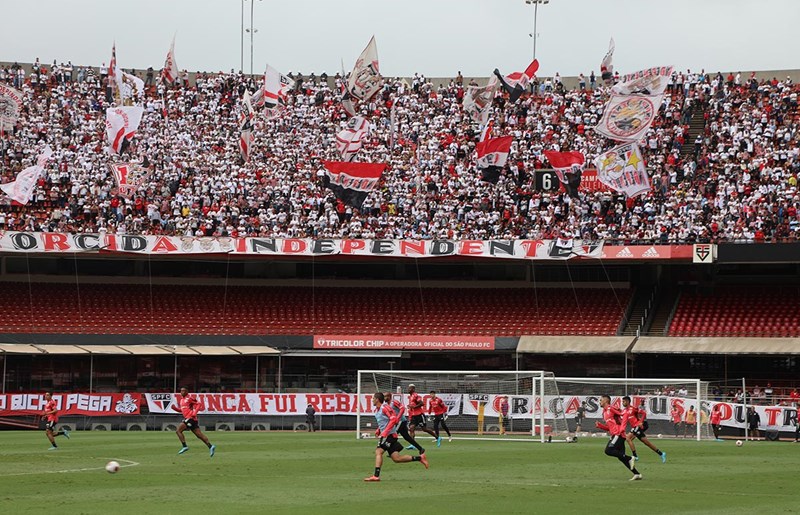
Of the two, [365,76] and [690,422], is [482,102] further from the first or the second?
[690,422]

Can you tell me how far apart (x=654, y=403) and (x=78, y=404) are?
24649mm

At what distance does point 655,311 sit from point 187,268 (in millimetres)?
23661

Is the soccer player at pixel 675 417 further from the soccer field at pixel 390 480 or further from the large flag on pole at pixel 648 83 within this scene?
the large flag on pole at pixel 648 83

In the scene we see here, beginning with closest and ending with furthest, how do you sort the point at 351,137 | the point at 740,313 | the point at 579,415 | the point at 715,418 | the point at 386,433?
the point at 386,433 < the point at 715,418 < the point at 579,415 < the point at 351,137 < the point at 740,313

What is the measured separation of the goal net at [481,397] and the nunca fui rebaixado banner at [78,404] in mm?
10884

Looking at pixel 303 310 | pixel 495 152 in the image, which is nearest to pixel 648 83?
pixel 495 152

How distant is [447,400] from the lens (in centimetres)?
4656

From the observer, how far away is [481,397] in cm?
4616

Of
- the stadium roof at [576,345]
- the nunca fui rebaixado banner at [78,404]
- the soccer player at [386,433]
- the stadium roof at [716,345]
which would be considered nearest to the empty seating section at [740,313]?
the stadium roof at [716,345]

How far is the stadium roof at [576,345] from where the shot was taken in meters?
52.8

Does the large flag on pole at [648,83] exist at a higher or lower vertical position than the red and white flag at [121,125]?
higher

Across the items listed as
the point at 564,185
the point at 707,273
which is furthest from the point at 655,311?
the point at 564,185

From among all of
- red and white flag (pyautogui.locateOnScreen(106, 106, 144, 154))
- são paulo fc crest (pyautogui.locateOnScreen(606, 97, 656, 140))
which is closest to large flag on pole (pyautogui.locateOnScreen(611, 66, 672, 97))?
são paulo fc crest (pyautogui.locateOnScreen(606, 97, 656, 140))

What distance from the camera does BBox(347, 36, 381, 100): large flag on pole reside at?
184ft
